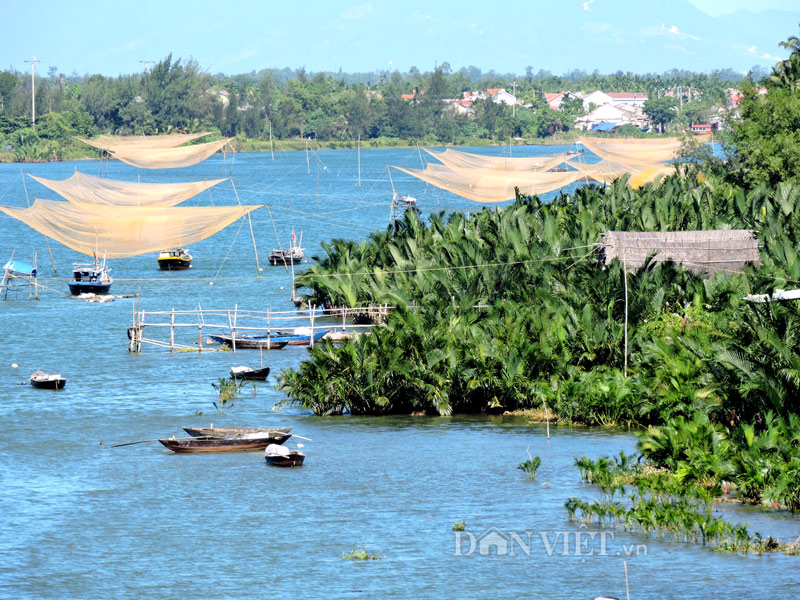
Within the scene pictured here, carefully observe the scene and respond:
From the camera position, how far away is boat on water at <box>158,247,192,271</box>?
206 feet

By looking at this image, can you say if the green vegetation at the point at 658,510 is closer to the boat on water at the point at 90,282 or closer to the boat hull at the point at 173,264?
the boat on water at the point at 90,282

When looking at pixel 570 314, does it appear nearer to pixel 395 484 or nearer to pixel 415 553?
pixel 395 484

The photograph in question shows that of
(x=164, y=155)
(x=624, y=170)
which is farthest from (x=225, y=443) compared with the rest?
(x=624, y=170)

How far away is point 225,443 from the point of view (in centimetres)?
2495

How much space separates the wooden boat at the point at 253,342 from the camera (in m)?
38.6

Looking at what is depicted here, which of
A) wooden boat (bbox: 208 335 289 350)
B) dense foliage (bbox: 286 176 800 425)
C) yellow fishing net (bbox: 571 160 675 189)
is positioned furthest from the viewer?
yellow fishing net (bbox: 571 160 675 189)

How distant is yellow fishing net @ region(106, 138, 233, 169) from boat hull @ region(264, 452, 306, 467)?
33.8 meters

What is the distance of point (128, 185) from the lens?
4872 centimetres

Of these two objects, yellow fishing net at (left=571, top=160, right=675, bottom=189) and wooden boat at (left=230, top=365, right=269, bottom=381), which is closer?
wooden boat at (left=230, top=365, right=269, bottom=381)

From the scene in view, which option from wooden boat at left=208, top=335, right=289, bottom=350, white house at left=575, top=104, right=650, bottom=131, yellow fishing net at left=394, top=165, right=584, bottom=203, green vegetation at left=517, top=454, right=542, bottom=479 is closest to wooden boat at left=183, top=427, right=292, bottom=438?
green vegetation at left=517, top=454, right=542, bottom=479

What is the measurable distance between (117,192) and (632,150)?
91.9ft

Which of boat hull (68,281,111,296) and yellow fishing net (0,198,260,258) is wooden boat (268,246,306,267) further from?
yellow fishing net (0,198,260,258)

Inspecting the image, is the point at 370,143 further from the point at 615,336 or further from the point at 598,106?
the point at 615,336

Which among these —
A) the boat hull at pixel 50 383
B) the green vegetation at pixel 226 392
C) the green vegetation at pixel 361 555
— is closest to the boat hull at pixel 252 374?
the green vegetation at pixel 226 392
